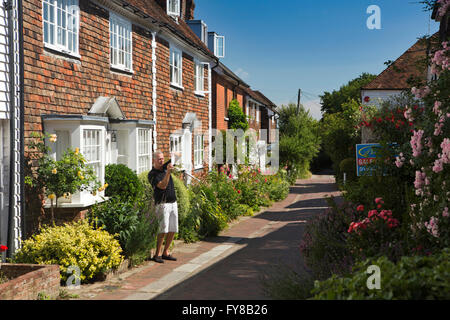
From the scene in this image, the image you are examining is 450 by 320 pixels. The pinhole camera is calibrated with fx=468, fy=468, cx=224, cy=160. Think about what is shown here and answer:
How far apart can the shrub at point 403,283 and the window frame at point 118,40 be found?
28.3 ft

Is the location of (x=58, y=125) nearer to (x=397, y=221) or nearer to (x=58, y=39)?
(x=58, y=39)

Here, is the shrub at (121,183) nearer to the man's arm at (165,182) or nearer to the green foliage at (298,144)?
the man's arm at (165,182)

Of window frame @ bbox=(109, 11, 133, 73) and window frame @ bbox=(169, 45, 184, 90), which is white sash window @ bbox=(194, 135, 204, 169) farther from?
window frame @ bbox=(109, 11, 133, 73)

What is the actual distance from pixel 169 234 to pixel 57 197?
2.27 metres

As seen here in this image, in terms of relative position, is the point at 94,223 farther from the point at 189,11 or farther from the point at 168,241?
the point at 189,11

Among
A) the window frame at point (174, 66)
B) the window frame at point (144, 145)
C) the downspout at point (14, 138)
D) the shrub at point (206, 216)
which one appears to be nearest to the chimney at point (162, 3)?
the window frame at point (174, 66)

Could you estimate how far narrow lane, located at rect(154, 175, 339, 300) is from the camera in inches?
265

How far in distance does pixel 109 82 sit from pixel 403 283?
345 inches

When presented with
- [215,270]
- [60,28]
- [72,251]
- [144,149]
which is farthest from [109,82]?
[215,270]

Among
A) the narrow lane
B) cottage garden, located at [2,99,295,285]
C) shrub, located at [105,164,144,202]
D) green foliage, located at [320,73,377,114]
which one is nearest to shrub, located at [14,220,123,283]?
cottage garden, located at [2,99,295,285]

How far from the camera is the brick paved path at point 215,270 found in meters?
6.73

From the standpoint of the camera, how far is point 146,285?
7.25 m
